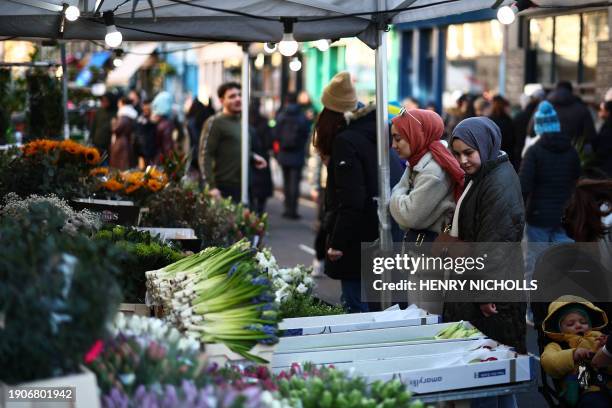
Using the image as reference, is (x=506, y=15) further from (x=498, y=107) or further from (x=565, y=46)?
(x=565, y=46)

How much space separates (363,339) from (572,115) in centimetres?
891

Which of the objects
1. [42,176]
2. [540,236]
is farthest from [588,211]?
[42,176]

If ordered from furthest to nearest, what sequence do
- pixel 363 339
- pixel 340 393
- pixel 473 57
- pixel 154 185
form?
pixel 473 57 < pixel 154 185 < pixel 363 339 < pixel 340 393

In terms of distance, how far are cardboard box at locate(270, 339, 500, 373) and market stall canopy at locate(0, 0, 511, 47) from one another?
250 cm

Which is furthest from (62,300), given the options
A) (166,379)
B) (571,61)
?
(571,61)

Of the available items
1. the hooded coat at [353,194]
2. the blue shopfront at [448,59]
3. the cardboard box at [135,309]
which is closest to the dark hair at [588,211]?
the hooded coat at [353,194]

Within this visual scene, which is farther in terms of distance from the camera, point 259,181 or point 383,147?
point 259,181

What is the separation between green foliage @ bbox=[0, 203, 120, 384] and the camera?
9.50 feet

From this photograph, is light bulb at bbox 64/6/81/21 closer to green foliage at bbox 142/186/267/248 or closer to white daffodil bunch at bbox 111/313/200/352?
green foliage at bbox 142/186/267/248

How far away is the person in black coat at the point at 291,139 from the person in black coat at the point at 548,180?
26.7ft

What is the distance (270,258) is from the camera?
17.5 feet

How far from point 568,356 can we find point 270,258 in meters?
1.47

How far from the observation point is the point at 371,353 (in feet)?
14.6

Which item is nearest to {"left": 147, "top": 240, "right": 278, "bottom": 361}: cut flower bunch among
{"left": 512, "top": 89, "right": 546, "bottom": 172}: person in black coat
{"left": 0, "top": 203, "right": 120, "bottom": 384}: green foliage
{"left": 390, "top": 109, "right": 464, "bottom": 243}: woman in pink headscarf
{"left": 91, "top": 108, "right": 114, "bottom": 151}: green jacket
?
{"left": 0, "top": 203, "right": 120, "bottom": 384}: green foliage
